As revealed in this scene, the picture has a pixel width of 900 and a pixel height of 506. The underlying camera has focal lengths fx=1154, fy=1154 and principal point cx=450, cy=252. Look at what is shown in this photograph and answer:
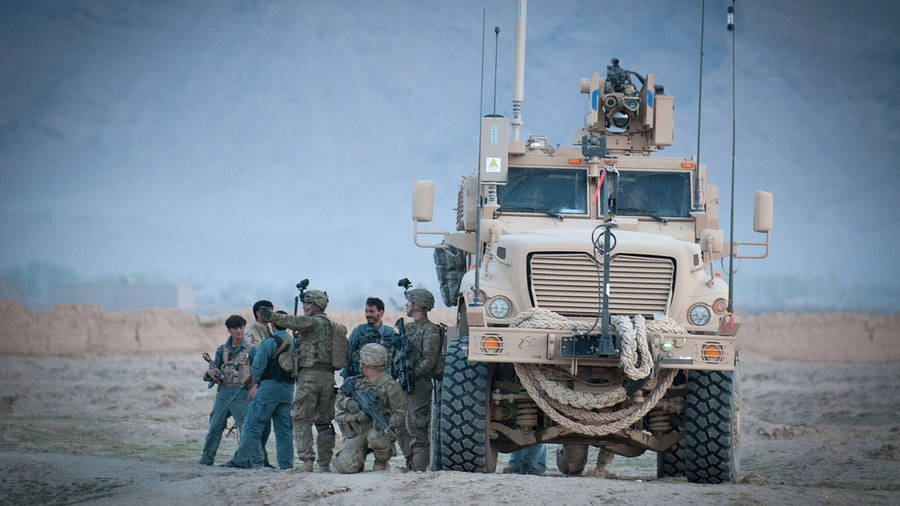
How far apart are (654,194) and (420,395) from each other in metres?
2.97

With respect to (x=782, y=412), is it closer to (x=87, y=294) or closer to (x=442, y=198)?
(x=87, y=294)

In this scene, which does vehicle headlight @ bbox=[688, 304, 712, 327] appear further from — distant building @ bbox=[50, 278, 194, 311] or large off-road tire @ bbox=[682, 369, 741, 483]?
distant building @ bbox=[50, 278, 194, 311]

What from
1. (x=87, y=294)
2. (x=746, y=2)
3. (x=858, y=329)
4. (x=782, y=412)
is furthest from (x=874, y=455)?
(x=746, y=2)

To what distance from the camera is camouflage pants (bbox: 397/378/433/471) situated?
10.9m

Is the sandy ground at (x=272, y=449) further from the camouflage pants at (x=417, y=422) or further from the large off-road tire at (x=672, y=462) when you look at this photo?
the camouflage pants at (x=417, y=422)

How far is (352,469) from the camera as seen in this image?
10.1m

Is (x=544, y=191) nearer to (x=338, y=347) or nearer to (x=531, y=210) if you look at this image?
(x=531, y=210)

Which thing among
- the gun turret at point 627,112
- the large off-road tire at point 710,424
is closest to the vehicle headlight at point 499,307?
the large off-road tire at point 710,424

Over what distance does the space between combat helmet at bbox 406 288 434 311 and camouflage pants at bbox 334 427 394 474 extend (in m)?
1.46

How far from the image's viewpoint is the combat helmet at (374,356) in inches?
398

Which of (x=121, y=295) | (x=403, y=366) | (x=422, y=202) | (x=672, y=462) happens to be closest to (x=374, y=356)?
(x=403, y=366)

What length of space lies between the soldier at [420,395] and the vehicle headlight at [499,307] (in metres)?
1.47

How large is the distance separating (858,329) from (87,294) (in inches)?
1754

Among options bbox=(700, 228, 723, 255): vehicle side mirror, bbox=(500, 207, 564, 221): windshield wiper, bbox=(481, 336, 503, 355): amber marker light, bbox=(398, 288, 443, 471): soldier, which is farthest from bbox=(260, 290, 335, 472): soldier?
bbox=(700, 228, 723, 255): vehicle side mirror
